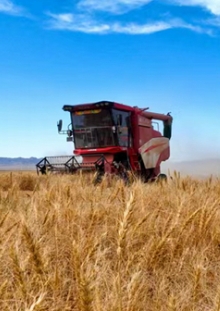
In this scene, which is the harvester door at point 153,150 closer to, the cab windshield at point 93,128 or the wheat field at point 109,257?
the cab windshield at point 93,128

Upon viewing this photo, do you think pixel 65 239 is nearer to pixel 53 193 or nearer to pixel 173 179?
pixel 53 193

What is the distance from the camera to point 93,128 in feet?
44.6

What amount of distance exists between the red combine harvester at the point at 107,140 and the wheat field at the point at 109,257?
26.8 feet

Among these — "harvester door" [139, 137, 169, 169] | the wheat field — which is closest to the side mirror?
"harvester door" [139, 137, 169, 169]

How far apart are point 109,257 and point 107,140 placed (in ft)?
33.7

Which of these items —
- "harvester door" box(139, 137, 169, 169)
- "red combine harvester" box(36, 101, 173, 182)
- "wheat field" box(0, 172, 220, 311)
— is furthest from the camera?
"harvester door" box(139, 137, 169, 169)

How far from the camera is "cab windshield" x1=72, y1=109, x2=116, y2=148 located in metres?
13.3

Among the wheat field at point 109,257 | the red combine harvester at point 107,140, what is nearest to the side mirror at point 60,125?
the red combine harvester at point 107,140

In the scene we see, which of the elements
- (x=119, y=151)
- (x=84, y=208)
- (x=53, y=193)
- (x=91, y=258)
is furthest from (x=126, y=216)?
(x=119, y=151)

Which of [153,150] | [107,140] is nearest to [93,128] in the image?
[107,140]

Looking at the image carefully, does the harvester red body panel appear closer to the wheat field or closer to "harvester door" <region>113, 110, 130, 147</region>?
"harvester door" <region>113, 110, 130, 147</region>

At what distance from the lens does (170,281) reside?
9.58 ft

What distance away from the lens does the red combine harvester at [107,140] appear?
12.9m

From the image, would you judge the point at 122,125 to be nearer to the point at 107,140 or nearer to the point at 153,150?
the point at 107,140
